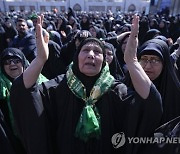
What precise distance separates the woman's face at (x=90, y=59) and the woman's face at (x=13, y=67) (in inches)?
32.5

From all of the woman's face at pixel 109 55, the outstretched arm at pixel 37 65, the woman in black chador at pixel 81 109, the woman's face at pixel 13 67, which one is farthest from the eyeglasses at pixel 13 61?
the woman's face at pixel 109 55

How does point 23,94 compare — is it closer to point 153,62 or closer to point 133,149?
point 133,149

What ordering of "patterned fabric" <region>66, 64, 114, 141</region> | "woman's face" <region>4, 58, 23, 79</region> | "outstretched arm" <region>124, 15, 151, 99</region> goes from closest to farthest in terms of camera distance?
"outstretched arm" <region>124, 15, 151, 99</region>
"patterned fabric" <region>66, 64, 114, 141</region>
"woman's face" <region>4, 58, 23, 79</region>

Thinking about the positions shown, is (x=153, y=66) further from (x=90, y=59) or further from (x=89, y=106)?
(x=89, y=106)

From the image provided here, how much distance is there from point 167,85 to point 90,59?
2.34ft

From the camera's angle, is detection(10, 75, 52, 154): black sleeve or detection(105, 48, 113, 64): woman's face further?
detection(105, 48, 113, 64): woman's face

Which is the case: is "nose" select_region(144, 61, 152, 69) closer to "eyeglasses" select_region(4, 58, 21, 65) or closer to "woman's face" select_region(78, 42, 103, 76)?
"woman's face" select_region(78, 42, 103, 76)

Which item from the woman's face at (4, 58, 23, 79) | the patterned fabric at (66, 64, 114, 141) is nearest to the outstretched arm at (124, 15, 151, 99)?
the patterned fabric at (66, 64, 114, 141)

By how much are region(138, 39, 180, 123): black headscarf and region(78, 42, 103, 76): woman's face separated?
48 centimetres

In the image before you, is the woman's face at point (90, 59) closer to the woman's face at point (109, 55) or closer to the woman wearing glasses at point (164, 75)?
the woman wearing glasses at point (164, 75)

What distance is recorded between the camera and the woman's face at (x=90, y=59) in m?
1.69

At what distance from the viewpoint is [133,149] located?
163 cm

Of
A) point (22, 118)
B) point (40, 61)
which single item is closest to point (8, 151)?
point (22, 118)

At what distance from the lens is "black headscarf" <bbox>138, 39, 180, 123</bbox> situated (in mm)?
1917
